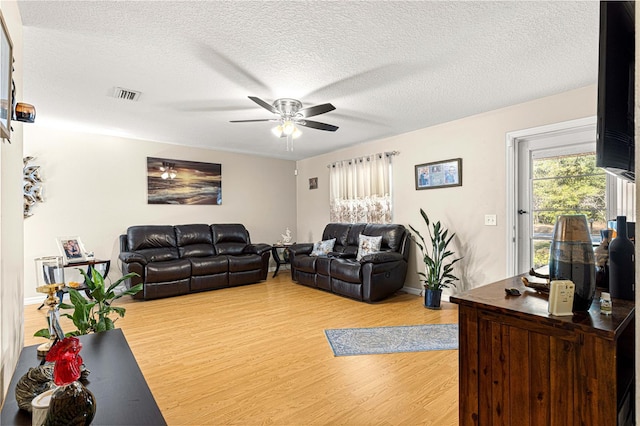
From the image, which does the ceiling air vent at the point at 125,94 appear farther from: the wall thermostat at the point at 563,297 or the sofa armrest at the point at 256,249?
the wall thermostat at the point at 563,297

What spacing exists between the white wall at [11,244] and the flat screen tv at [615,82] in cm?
208

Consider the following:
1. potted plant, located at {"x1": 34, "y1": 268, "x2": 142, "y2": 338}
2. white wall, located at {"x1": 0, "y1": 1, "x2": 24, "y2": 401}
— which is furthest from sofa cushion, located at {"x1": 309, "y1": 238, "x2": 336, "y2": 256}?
white wall, located at {"x1": 0, "y1": 1, "x2": 24, "y2": 401}

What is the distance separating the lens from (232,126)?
456 cm

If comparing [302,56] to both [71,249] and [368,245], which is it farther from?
[71,249]

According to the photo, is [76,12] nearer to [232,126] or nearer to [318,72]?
[318,72]

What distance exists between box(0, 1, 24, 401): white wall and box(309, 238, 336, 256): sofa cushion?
4.09m

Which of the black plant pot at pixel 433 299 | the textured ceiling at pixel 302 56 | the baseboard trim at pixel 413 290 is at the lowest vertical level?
the baseboard trim at pixel 413 290

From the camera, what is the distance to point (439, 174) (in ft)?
14.9

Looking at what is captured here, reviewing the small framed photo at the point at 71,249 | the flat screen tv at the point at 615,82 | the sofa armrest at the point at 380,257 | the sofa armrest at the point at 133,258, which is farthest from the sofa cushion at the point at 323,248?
the flat screen tv at the point at 615,82

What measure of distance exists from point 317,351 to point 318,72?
244cm

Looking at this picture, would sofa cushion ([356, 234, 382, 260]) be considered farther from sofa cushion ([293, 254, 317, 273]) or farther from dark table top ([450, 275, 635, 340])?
dark table top ([450, 275, 635, 340])

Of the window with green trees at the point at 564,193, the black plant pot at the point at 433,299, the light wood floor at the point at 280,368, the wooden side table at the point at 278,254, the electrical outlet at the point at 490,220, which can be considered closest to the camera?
the light wood floor at the point at 280,368

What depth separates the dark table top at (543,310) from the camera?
1035mm

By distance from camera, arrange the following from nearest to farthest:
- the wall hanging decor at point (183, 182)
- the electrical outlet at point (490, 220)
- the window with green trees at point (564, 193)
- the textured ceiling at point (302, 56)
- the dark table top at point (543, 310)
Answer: the dark table top at point (543, 310) < the textured ceiling at point (302, 56) < the window with green trees at point (564, 193) < the electrical outlet at point (490, 220) < the wall hanging decor at point (183, 182)
